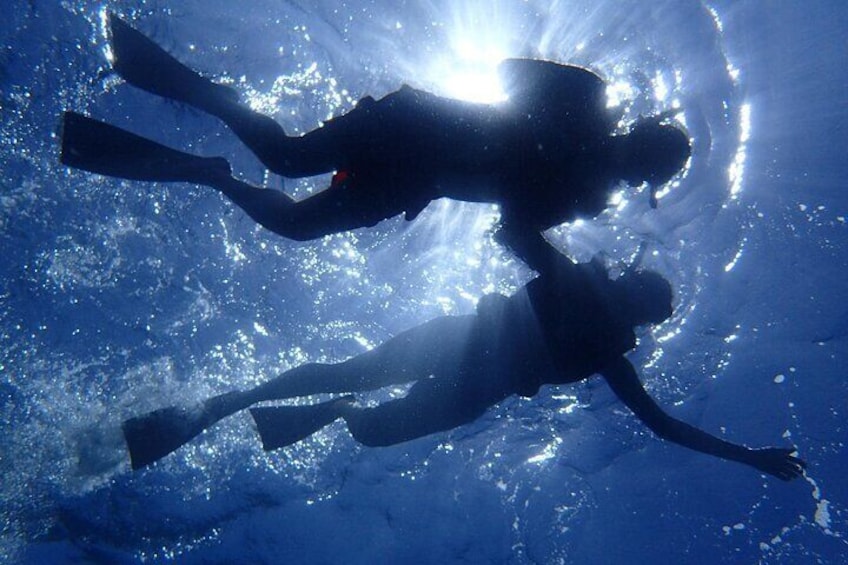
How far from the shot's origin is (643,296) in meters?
5.22

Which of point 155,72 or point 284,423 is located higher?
point 155,72

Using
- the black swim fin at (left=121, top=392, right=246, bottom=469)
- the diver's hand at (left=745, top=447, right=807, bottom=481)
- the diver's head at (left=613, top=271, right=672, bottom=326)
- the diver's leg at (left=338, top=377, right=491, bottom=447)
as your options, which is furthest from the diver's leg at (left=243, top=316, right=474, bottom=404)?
the diver's hand at (left=745, top=447, right=807, bottom=481)

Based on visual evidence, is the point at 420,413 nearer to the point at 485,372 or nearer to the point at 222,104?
the point at 485,372

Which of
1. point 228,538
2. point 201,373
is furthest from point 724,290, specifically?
point 228,538

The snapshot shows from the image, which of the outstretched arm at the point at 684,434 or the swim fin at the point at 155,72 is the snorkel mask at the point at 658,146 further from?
the swim fin at the point at 155,72

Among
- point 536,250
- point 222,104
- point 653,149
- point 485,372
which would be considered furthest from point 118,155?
point 653,149

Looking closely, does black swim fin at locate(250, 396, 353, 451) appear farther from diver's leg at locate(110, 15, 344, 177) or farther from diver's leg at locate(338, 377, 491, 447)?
diver's leg at locate(110, 15, 344, 177)

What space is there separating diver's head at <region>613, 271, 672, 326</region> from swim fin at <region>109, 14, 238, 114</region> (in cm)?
408

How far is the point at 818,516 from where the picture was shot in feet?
39.7

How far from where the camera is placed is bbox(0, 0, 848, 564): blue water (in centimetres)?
663

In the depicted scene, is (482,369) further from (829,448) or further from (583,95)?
(829,448)

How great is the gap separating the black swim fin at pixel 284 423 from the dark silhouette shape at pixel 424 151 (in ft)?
6.52

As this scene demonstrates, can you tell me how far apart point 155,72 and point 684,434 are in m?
6.12

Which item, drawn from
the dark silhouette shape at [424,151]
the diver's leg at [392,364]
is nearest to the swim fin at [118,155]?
the dark silhouette shape at [424,151]
